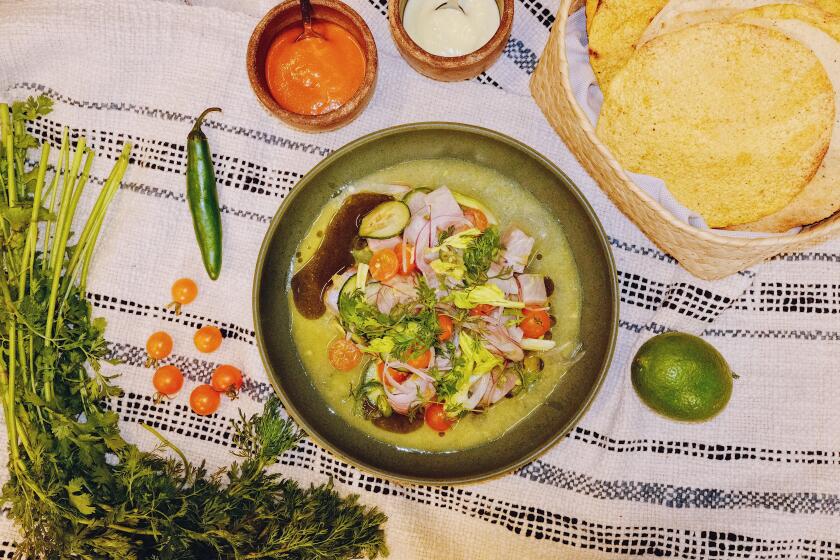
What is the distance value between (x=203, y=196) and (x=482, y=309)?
1125 mm

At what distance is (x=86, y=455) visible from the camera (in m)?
2.30

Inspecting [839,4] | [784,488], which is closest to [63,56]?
[839,4]

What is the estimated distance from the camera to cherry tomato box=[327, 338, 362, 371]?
2.38 meters

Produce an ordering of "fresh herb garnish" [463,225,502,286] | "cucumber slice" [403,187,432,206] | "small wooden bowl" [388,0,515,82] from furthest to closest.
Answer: "cucumber slice" [403,187,432,206]
"small wooden bowl" [388,0,515,82]
"fresh herb garnish" [463,225,502,286]

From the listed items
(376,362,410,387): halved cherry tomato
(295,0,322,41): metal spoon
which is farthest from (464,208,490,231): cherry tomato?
(295,0,322,41): metal spoon

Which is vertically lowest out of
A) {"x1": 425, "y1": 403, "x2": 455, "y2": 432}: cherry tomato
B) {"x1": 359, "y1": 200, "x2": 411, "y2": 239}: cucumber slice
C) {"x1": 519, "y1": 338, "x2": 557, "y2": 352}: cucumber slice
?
{"x1": 425, "y1": 403, "x2": 455, "y2": 432}: cherry tomato

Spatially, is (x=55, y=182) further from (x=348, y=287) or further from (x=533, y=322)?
(x=533, y=322)

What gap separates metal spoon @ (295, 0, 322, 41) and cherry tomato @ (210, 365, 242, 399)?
1259 millimetres

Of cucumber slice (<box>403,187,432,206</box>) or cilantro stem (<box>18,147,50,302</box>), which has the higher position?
cucumber slice (<box>403,187,432,206</box>)

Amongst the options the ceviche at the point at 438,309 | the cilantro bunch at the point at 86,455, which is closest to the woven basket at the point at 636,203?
the ceviche at the point at 438,309

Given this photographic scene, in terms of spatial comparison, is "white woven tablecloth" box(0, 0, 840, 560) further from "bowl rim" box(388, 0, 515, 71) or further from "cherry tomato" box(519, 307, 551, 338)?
"cherry tomato" box(519, 307, 551, 338)

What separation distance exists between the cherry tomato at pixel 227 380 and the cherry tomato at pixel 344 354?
1.41 feet

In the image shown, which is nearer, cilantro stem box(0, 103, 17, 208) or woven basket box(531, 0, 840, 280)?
woven basket box(531, 0, 840, 280)

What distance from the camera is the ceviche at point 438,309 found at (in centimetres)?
220
